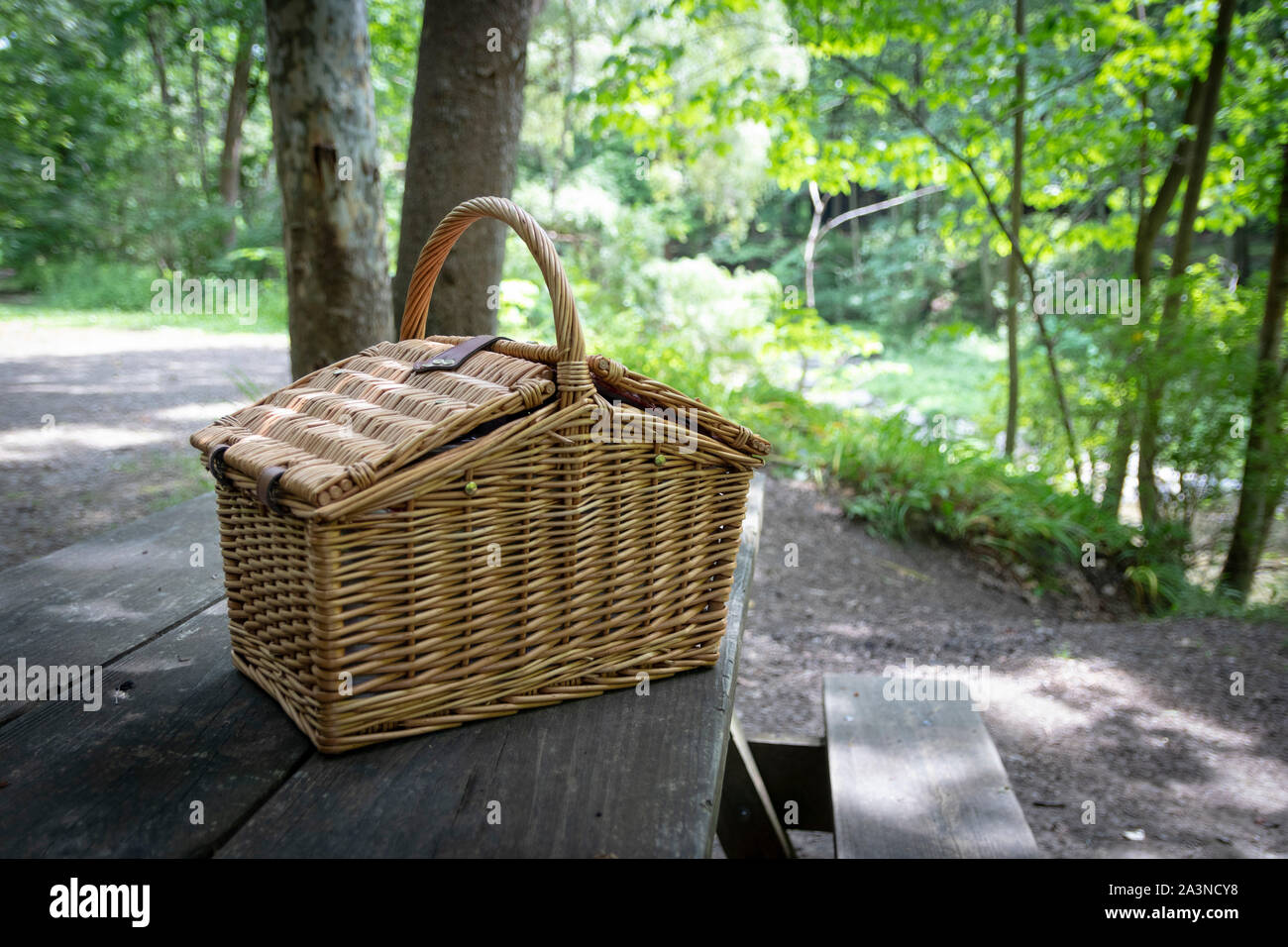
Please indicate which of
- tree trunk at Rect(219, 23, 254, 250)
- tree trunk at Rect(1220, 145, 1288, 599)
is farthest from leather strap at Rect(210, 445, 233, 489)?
tree trunk at Rect(219, 23, 254, 250)

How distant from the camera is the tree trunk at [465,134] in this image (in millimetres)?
2951

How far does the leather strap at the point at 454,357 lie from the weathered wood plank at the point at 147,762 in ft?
1.93

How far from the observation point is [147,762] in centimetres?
115

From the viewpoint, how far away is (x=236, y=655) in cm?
143

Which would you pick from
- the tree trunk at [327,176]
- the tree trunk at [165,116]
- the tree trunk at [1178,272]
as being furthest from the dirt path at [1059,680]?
the tree trunk at [165,116]

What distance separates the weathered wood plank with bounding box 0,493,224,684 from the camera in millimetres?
1489

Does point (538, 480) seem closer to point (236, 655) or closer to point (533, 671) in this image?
point (533, 671)

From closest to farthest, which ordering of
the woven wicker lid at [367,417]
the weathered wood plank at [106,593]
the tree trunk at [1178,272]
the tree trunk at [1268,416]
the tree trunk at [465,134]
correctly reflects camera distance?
the woven wicker lid at [367,417] → the weathered wood plank at [106,593] → the tree trunk at [465,134] → the tree trunk at [1268,416] → the tree trunk at [1178,272]

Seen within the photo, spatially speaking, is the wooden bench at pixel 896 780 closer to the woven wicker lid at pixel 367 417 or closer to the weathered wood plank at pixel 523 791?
the weathered wood plank at pixel 523 791

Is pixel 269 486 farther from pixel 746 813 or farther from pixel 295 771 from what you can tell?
pixel 746 813

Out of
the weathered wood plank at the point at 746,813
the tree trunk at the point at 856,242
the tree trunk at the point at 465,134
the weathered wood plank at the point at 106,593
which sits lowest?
the weathered wood plank at the point at 746,813

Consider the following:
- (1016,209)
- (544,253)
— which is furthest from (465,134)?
(1016,209)

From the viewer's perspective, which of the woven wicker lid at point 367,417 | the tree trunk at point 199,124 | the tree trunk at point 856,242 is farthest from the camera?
the tree trunk at point 856,242

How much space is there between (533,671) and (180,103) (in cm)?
2148
